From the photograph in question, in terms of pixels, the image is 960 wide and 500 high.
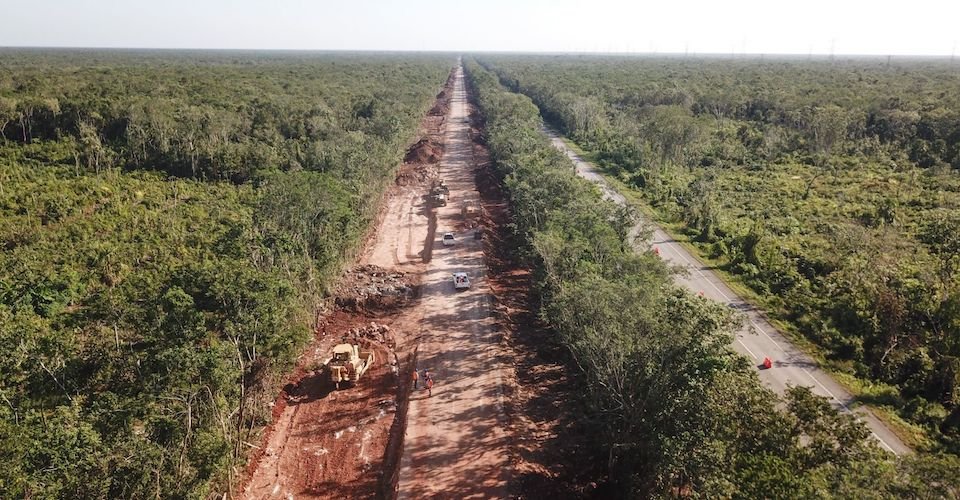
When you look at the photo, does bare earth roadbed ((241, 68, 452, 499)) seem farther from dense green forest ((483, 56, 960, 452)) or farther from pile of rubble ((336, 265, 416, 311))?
dense green forest ((483, 56, 960, 452))

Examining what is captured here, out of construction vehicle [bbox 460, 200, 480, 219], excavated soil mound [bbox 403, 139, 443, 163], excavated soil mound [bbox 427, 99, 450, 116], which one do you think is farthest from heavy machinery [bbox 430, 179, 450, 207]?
excavated soil mound [bbox 427, 99, 450, 116]

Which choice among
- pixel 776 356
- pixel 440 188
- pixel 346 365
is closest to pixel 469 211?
pixel 440 188

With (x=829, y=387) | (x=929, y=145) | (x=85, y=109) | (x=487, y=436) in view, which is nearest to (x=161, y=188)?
(x=85, y=109)

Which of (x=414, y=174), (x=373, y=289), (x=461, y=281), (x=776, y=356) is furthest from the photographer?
(x=414, y=174)

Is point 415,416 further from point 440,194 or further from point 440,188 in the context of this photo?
point 440,188

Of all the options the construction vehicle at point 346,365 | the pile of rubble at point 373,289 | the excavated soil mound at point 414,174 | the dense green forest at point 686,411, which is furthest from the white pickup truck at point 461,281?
the excavated soil mound at point 414,174

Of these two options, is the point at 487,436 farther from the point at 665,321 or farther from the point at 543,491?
the point at 665,321
